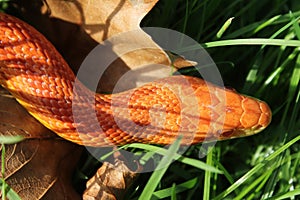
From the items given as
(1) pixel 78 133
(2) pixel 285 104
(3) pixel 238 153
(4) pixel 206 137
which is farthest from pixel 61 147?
(2) pixel 285 104

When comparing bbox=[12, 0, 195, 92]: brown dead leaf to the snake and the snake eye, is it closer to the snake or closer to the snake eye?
the snake

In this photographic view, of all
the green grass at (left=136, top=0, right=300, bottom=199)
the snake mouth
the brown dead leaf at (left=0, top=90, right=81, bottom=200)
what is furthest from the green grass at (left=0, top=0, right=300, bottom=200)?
the brown dead leaf at (left=0, top=90, right=81, bottom=200)

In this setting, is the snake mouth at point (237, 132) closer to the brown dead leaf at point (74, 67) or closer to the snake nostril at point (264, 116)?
the snake nostril at point (264, 116)

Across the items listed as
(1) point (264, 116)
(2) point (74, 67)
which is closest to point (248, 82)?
(1) point (264, 116)

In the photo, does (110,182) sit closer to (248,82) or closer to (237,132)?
(237,132)

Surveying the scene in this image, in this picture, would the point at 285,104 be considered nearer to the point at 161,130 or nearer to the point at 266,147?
the point at 266,147
